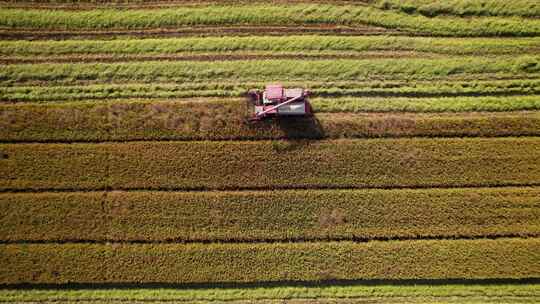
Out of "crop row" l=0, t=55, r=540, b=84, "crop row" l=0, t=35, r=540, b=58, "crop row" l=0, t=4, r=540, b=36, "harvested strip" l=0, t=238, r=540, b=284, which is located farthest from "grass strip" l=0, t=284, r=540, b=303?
"crop row" l=0, t=4, r=540, b=36

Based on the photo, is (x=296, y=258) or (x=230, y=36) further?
(x=230, y=36)

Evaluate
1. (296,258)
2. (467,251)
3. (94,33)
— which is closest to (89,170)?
A: (94,33)

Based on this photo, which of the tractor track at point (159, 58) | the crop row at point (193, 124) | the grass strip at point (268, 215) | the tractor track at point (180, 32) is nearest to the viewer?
the grass strip at point (268, 215)

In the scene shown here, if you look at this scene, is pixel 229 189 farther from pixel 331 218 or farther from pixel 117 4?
pixel 117 4

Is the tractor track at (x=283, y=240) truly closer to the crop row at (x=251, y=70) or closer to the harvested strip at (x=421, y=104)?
the harvested strip at (x=421, y=104)

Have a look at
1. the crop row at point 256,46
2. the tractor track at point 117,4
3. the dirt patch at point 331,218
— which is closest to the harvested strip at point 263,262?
the dirt patch at point 331,218

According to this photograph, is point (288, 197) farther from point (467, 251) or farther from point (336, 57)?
point (467, 251)
